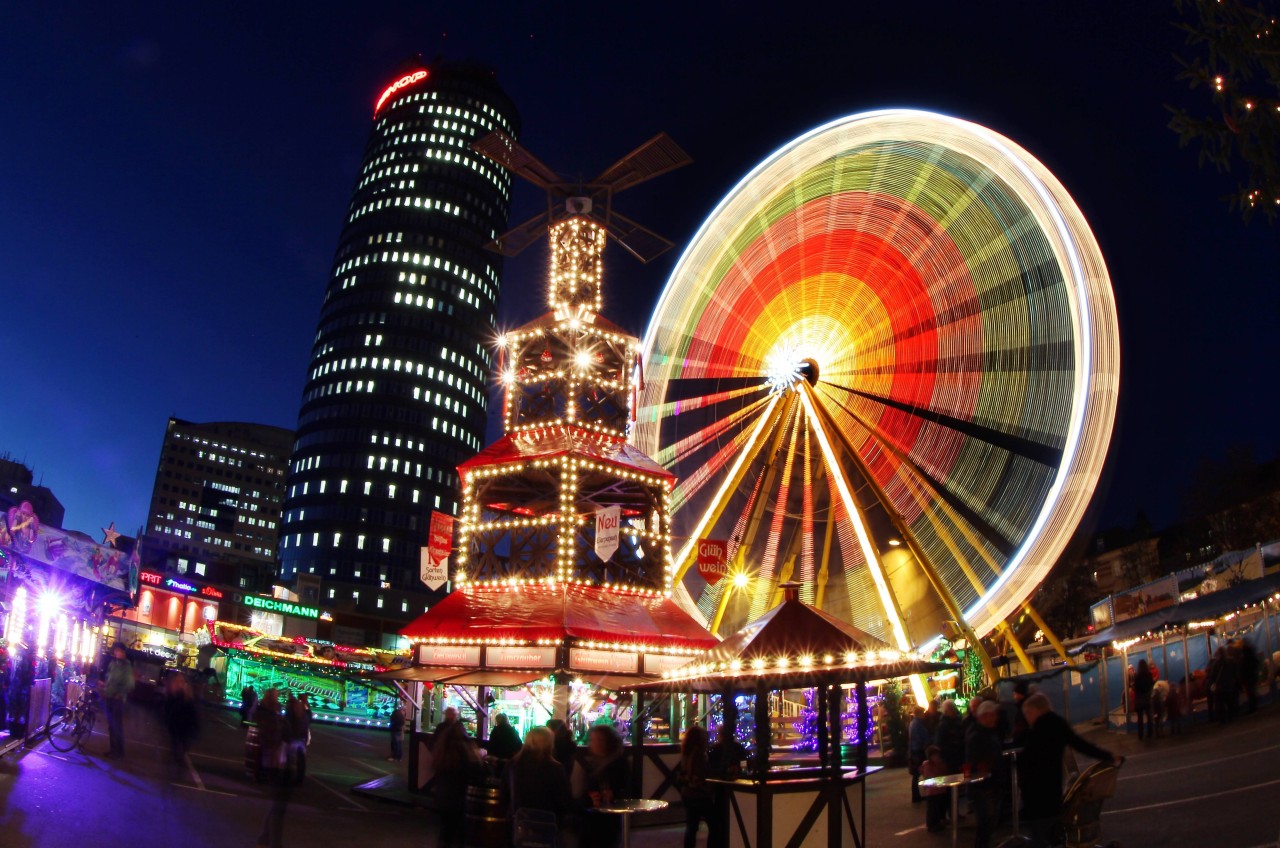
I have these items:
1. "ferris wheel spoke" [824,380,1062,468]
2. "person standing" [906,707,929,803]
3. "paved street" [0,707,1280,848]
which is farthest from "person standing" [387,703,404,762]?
"person standing" [906,707,929,803]

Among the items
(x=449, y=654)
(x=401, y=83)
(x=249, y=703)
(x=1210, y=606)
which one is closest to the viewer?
(x=449, y=654)

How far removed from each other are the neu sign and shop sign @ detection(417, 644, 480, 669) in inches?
267

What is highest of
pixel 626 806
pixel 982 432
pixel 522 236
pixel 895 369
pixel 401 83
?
pixel 401 83

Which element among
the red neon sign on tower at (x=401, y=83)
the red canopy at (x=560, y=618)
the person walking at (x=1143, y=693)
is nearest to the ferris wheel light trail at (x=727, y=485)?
the red canopy at (x=560, y=618)

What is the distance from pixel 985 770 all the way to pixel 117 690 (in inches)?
552

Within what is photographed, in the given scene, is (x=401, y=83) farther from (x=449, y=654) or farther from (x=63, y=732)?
(x=449, y=654)

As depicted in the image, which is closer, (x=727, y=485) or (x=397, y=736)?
(x=727, y=485)

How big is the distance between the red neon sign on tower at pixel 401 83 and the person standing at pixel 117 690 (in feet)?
429

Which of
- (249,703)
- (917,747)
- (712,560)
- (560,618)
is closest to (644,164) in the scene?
(712,560)

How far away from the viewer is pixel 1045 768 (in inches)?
272

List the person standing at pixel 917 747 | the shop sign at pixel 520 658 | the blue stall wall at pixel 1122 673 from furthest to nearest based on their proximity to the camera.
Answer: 1. the blue stall wall at pixel 1122 673
2. the shop sign at pixel 520 658
3. the person standing at pixel 917 747

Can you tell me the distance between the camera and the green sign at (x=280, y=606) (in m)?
69.6

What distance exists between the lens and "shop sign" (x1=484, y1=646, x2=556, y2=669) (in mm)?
17688

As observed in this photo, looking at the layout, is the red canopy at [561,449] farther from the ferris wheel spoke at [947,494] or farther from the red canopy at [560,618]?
the ferris wheel spoke at [947,494]
